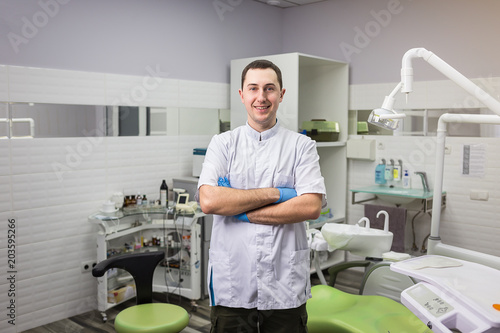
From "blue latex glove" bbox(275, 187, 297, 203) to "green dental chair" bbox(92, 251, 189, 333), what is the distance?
106 cm

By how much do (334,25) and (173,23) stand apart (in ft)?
5.73

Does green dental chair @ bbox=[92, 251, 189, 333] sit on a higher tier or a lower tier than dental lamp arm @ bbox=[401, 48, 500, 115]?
lower

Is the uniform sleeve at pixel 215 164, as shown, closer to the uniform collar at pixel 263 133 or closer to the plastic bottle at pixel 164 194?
the uniform collar at pixel 263 133

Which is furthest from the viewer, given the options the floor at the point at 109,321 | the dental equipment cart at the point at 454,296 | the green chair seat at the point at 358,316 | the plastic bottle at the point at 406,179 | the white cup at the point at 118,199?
the plastic bottle at the point at 406,179

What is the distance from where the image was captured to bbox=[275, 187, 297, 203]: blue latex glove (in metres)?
1.85

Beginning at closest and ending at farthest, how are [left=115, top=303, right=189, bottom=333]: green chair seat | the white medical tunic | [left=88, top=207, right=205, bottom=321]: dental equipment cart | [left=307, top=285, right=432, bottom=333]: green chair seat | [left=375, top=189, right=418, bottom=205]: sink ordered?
the white medical tunic
[left=307, top=285, right=432, bottom=333]: green chair seat
[left=115, top=303, right=189, bottom=333]: green chair seat
[left=88, top=207, right=205, bottom=321]: dental equipment cart
[left=375, top=189, right=418, bottom=205]: sink

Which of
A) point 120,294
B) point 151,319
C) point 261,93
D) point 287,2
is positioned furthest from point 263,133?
point 287,2

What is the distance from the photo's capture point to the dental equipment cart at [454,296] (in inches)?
57.3

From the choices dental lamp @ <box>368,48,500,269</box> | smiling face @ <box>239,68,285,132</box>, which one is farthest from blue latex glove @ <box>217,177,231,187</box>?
dental lamp @ <box>368,48,500,269</box>

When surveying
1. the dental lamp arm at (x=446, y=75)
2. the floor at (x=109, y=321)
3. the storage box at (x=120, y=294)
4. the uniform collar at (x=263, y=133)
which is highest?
the dental lamp arm at (x=446, y=75)

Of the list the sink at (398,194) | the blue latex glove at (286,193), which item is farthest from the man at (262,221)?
the sink at (398,194)

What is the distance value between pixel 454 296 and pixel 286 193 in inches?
27.9

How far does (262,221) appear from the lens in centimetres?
180

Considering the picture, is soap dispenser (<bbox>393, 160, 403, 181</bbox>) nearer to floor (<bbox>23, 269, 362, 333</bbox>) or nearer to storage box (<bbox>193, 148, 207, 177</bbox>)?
storage box (<bbox>193, 148, 207, 177</bbox>)
